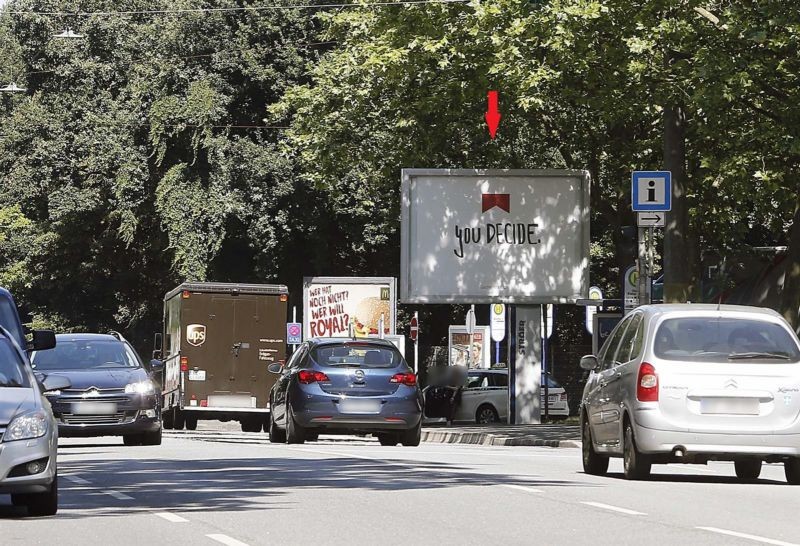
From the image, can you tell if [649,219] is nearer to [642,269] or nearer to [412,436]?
[642,269]

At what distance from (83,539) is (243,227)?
3888cm

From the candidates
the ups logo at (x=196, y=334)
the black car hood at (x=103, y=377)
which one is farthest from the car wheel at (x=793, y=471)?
the ups logo at (x=196, y=334)

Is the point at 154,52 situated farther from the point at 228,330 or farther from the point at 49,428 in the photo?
the point at 49,428

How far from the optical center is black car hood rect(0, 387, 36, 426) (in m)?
12.2

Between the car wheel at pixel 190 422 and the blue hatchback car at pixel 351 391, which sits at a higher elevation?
the blue hatchback car at pixel 351 391

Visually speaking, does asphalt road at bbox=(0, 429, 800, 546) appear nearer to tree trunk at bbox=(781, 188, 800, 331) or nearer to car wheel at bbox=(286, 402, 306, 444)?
car wheel at bbox=(286, 402, 306, 444)

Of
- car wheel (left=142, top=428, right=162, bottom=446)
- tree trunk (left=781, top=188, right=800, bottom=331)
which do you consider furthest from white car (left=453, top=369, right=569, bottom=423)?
car wheel (left=142, top=428, right=162, bottom=446)

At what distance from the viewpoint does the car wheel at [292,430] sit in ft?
81.0

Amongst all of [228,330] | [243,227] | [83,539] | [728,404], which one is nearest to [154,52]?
[243,227]

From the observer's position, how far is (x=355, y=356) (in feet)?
80.8

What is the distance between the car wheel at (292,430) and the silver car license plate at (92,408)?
2.50 meters

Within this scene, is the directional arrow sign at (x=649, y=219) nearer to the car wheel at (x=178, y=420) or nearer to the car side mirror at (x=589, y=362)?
the car side mirror at (x=589, y=362)

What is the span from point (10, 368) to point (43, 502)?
1109 mm

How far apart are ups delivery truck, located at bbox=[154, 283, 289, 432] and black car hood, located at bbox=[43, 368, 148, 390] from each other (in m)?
10.8
